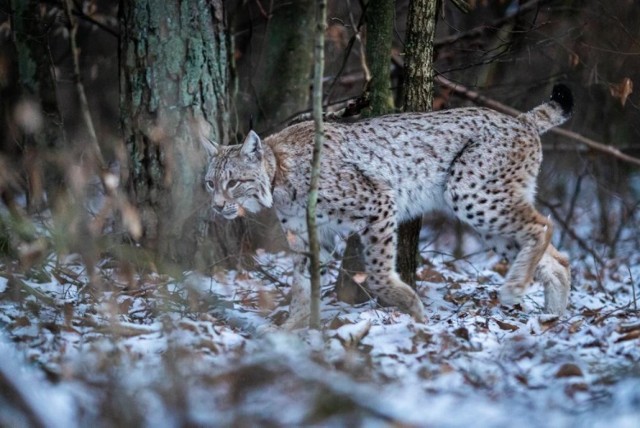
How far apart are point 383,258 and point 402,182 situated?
0.71 meters

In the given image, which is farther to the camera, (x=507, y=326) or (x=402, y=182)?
(x=402, y=182)

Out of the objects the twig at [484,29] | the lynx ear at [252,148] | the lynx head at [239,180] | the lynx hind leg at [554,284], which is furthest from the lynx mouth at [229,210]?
the twig at [484,29]

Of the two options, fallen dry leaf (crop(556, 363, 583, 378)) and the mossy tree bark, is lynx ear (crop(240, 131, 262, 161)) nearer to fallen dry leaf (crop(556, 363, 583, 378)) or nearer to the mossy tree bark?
the mossy tree bark

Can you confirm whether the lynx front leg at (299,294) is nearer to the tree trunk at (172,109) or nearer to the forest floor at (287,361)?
the forest floor at (287,361)

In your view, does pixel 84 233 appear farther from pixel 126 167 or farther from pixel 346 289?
pixel 346 289

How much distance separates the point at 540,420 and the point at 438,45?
16.9 ft

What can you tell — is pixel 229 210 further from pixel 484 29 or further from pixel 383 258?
pixel 484 29

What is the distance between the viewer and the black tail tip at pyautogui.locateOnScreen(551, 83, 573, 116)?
243 inches

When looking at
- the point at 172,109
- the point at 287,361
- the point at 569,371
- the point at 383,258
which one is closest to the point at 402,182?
the point at 383,258

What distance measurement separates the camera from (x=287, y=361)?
3395 millimetres

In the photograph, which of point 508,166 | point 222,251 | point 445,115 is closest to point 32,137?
point 222,251

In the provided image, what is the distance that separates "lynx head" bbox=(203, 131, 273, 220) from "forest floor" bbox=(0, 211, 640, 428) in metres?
0.57

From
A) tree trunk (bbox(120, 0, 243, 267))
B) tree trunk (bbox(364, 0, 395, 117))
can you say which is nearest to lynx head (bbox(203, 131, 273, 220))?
tree trunk (bbox(120, 0, 243, 267))

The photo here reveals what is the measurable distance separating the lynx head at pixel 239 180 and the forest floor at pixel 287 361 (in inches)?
22.5
